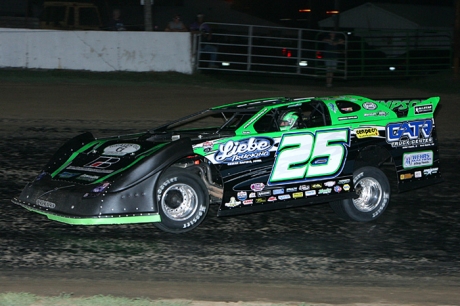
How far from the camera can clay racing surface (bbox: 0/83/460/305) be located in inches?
217

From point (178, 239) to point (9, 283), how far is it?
1811 millimetres

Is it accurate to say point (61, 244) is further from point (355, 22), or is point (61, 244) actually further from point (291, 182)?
point (355, 22)

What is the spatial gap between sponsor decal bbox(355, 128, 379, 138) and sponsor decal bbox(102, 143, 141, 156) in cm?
234

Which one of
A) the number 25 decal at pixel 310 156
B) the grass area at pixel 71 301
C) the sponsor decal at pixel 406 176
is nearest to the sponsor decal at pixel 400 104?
the sponsor decal at pixel 406 176

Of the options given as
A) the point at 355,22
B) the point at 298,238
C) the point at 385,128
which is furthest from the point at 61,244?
the point at 355,22

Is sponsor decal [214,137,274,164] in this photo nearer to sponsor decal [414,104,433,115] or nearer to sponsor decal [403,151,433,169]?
sponsor decal [403,151,433,169]

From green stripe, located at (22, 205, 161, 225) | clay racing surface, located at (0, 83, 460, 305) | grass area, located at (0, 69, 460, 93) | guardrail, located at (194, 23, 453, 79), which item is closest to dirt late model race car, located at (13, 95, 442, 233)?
green stripe, located at (22, 205, 161, 225)

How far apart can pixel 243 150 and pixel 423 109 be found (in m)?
2.37

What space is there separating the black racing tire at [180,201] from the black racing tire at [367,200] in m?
1.68

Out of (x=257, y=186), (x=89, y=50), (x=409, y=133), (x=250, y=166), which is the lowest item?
(x=257, y=186)

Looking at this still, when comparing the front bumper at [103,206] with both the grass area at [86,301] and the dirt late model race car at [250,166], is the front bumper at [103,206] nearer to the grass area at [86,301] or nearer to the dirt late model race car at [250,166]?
the dirt late model race car at [250,166]

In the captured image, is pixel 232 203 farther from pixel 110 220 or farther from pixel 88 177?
pixel 88 177

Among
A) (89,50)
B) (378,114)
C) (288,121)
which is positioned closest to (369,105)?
(378,114)

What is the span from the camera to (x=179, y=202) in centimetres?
688
